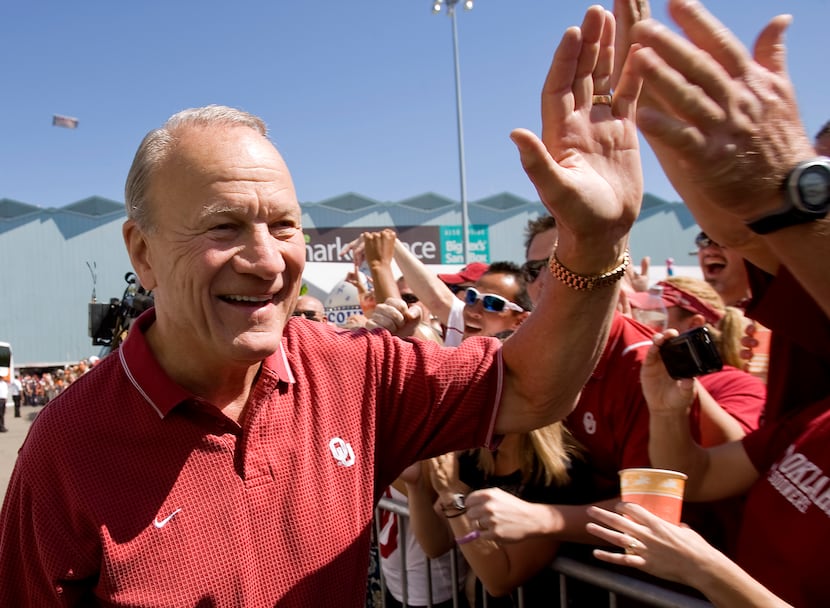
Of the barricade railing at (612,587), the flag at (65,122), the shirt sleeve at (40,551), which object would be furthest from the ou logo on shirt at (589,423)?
the flag at (65,122)

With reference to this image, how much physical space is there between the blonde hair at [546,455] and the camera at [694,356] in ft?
1.70

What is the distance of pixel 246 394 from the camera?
5.66ft

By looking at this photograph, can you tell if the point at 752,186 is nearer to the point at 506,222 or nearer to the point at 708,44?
the point at 708,44

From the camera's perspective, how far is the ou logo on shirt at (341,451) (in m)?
1.69

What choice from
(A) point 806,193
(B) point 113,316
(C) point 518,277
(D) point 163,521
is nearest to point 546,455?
(D) point 163,521

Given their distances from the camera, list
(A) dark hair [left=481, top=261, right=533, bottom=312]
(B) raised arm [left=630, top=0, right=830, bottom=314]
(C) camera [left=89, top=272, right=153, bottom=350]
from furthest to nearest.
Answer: (C) camera [left=89, top=272, right=153, bottom=350]
(A) dark hair [left=481, top=261, right=533, bottom=312]
(B) raised arm [left=630, top=0, right=830, bottom=314]

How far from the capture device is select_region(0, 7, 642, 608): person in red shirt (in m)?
1.46

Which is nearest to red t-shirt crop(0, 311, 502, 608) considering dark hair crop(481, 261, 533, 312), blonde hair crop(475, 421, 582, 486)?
blonde hair crop(475, 421, 582, 486)

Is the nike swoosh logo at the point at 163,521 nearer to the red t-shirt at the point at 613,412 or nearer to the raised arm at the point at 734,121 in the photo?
the raised arm at the point at 734,121

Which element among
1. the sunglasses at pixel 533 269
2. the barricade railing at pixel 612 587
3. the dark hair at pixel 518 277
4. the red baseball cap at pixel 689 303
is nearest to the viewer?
the barricade railing at pixel 612 587

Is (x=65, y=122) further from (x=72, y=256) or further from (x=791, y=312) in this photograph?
(x=791, y=312)

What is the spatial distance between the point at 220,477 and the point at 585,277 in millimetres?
931

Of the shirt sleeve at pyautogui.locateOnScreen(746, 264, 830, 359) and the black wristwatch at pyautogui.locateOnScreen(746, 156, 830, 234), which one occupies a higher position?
the black wristwatch at pyautogui.locateOnScreen(746, 156, 830, 234)

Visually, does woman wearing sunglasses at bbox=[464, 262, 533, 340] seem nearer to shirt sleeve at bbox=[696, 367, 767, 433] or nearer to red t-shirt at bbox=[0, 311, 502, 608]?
shirt sleeve at bbox=[696, 367, 767, 433]
